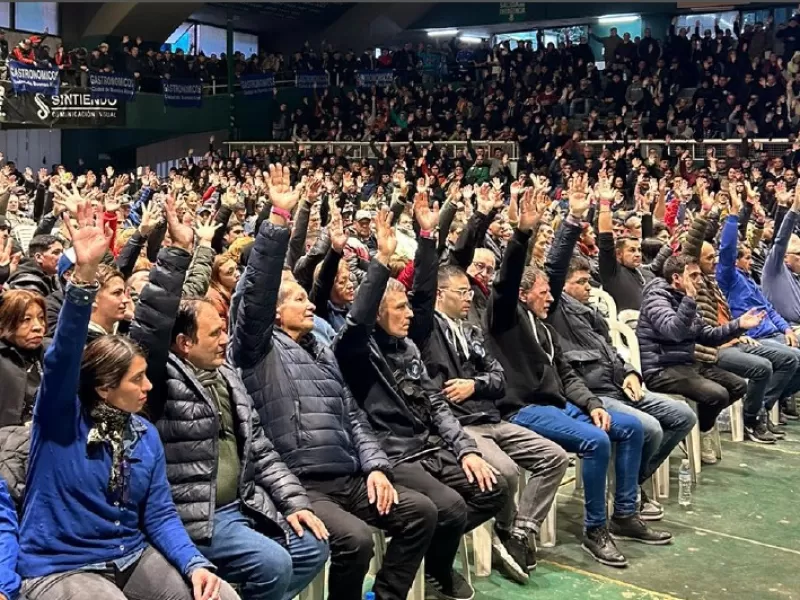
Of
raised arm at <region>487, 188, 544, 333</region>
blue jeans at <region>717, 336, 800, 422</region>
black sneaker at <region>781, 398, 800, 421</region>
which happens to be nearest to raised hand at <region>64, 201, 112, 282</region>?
raised arm at <region>487, 188, 544, 333</region>

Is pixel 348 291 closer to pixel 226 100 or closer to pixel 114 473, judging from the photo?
pixel 114 473

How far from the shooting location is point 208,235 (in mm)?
3980

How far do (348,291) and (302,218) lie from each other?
4.99 ft

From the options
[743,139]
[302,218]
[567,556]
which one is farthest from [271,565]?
[743,139]

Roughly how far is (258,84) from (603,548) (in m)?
18.4

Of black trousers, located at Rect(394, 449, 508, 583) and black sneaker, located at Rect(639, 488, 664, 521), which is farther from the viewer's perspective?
black sneaker, located at Rect(639, 488, 664, 521)

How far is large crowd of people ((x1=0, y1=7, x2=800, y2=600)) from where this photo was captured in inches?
103

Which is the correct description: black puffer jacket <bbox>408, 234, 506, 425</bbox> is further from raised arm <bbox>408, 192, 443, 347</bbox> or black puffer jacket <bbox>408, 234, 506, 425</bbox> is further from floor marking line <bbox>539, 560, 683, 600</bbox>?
floor marking line <bbox>539, 560, 683, 600</bbox>

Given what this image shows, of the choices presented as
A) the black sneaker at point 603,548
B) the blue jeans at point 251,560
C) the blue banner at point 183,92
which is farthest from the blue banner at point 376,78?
the blue jeans at point 251,560

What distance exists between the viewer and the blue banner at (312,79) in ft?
71.9

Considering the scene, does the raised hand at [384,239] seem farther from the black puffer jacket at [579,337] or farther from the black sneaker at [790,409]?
the black sneaker at [790,409]

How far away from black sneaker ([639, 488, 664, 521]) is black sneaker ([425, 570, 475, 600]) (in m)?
1.35

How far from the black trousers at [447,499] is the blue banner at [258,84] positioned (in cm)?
1838

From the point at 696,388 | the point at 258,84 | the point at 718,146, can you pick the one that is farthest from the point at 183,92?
the point at 696,388
